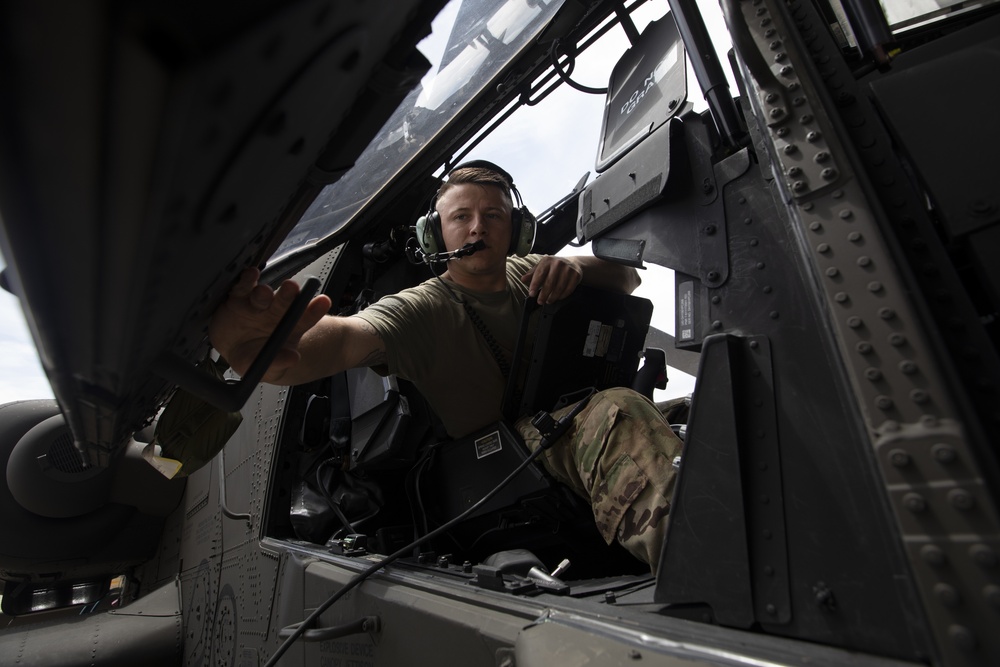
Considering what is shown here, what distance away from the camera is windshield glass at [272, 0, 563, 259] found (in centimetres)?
192

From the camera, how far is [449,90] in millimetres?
2283

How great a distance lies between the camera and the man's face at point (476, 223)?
7.08ft

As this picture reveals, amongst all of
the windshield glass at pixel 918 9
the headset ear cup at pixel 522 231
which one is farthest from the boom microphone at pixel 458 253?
the windshield glass at pixel 918 9

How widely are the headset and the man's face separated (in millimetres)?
33

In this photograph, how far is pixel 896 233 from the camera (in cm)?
82

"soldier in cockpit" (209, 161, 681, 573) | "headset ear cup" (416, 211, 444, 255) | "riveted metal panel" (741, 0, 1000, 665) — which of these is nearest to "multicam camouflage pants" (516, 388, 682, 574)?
"soldier in cockpit" (209, 161, 681, 573)

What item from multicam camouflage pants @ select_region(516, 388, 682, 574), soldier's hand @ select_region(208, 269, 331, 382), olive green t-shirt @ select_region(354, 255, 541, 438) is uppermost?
olive green t-shirt @ select_region(354, 255, 541, 438)

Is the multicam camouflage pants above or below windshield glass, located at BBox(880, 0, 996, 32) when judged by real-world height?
below

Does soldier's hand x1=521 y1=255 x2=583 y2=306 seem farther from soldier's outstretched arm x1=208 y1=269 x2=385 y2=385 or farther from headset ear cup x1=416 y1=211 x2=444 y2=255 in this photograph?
soldier's outstretched arm x1=208 y1=269 x2=385 y2=385

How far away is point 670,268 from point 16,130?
101 centimetres

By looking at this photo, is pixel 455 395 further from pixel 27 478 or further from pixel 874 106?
pixel 27 478

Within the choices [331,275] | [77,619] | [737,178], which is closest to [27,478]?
[77,619]

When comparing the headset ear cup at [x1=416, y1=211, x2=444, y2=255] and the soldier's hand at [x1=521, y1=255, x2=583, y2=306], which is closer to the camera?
the soldier's hand at [x1=521, y1=255, x2=583, y2=306]

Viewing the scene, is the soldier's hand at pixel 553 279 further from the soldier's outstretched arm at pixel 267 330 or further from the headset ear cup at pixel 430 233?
the soldier's outstretched arm at pixel 267 330
